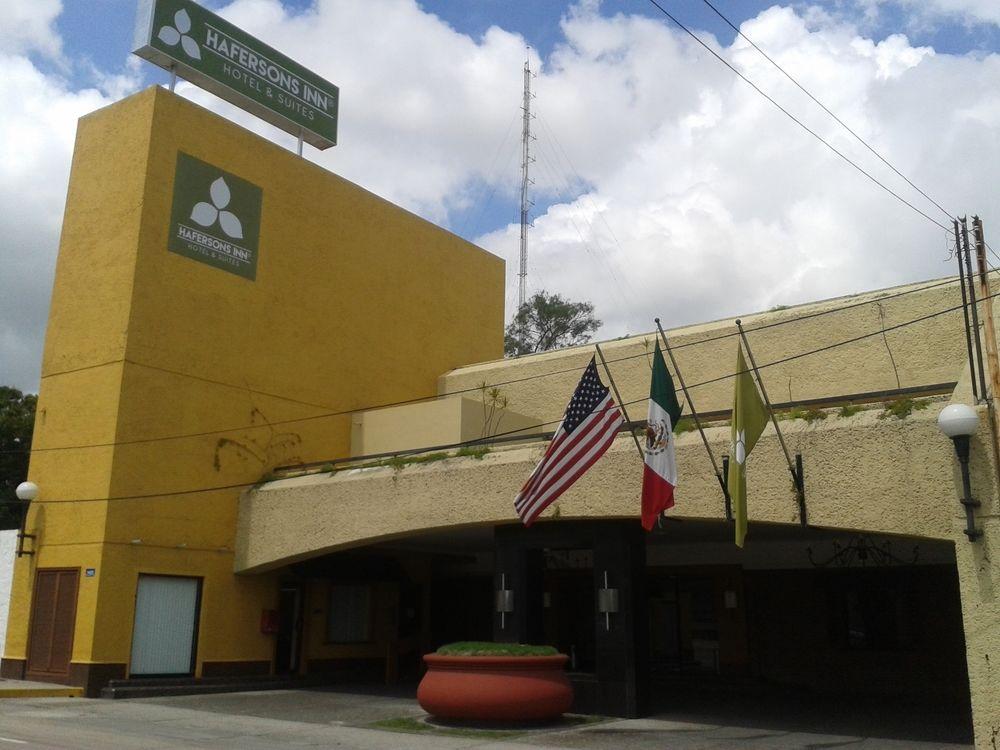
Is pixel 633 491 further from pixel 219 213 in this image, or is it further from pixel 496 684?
pixel 219 213

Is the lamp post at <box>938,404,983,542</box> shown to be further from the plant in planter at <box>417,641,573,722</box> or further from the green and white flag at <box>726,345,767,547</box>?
the plant in planter at <box>417,641,573,722</box>

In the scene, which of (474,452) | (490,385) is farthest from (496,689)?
(490,385)

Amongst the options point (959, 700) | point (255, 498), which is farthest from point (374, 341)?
point (959, 700)

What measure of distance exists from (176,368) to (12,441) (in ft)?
75.8

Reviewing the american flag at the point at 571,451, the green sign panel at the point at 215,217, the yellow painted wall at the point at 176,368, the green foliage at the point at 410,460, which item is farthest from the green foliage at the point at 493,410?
the american flag at the point at 571,451

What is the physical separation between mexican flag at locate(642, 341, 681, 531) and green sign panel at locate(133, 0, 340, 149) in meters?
14.5

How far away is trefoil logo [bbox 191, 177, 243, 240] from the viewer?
21406 mm

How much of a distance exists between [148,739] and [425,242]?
57.6 ft

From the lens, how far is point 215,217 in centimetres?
2170

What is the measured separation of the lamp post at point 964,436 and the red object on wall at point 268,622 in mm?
15103

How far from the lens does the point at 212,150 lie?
2183cm

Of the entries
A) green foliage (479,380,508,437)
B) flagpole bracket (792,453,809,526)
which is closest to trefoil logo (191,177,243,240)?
green foliage (479,380,508,437)

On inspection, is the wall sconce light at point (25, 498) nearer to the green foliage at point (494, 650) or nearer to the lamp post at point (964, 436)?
the green foliage at point (494, 650)

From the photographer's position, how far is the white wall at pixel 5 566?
68.6 feet
